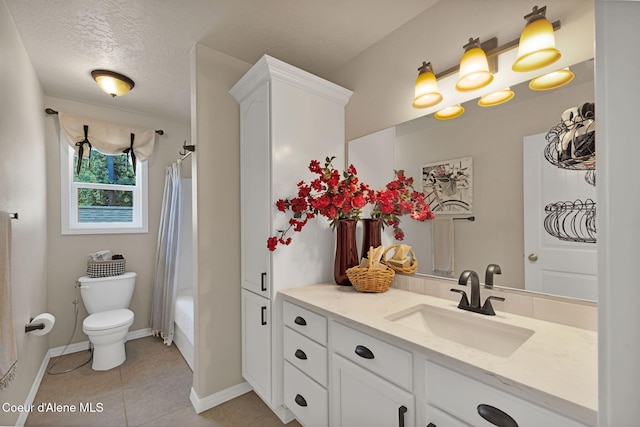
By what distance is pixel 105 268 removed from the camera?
273 cm

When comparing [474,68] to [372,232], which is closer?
[474,68]

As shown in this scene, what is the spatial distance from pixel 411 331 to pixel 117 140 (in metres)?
3.26

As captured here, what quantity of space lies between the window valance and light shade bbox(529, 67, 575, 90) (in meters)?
3.35

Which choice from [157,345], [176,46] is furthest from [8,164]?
[157,345]

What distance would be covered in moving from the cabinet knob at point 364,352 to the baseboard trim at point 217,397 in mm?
1322

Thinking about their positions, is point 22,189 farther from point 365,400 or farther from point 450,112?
point 450,112

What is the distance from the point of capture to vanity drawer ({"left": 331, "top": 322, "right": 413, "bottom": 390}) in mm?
1010

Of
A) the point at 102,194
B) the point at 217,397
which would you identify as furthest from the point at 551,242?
the point at 102,194

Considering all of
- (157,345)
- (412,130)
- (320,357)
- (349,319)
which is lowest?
(157,345)

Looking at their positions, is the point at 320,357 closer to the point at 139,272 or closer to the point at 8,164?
the point at 8,164

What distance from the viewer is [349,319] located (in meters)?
1.19

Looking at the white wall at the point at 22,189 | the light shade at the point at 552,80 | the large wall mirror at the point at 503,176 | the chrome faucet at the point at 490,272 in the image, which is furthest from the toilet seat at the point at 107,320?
the light shade at the point at 552,80

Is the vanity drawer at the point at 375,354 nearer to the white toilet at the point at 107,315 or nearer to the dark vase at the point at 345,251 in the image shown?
the dark vase at the point at 345,251

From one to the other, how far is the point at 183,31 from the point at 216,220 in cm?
121
